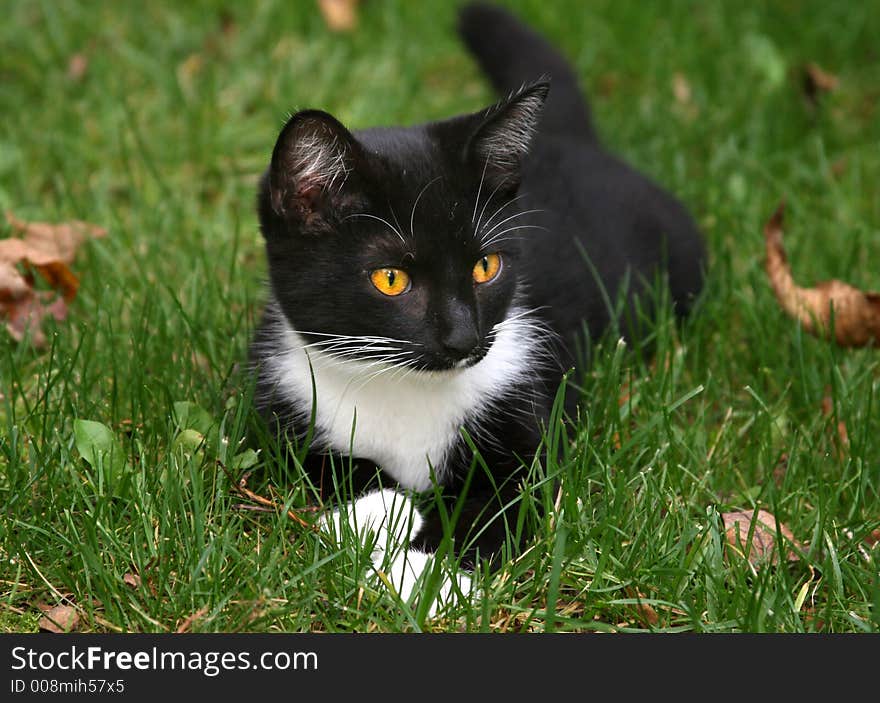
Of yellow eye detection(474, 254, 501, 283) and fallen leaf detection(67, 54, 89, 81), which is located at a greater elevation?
fallen leaf detection(67, 54, 89, 81)

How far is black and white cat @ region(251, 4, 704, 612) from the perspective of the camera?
2408 millimetres

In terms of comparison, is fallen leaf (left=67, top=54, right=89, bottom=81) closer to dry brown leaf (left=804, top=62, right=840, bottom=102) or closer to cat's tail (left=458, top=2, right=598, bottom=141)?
cat's tail (left=458, top=2, right=598, bottom=141)

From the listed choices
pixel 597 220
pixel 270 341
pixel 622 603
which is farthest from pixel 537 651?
pixel 597 220

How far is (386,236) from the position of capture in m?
2.42

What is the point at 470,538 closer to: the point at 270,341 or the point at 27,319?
the point at 270,341

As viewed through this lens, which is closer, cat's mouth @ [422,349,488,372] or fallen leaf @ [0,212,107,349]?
cat's mouth @ [422,349,488,372]

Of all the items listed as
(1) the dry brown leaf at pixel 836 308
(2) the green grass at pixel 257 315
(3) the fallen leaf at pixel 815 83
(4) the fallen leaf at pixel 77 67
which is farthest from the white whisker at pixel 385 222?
(3) the fallen leaf at pixel 815 83

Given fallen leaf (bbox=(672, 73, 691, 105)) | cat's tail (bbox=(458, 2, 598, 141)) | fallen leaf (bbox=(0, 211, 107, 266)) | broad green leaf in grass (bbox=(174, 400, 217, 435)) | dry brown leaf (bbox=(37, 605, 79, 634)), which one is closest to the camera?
dry brown leaf (bbox=(37, 605, 79, 634))

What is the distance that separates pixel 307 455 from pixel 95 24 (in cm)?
316

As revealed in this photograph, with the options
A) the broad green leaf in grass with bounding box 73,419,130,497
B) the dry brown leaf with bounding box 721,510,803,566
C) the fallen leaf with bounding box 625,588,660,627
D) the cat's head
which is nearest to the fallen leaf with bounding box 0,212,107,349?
the broad green leaf in grass with bounding box 73,419,130,497

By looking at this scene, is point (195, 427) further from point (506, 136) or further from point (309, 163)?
point (506, 136)

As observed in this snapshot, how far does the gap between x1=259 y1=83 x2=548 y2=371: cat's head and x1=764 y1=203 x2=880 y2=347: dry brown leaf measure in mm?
1188

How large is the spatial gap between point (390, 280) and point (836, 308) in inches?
61.3

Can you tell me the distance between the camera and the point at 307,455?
263 cm
